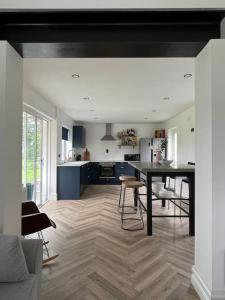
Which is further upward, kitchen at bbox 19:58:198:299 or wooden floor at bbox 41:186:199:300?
kitchen at bbox 19:58:198:299

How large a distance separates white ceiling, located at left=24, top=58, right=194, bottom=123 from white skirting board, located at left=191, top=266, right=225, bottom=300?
2443 mm

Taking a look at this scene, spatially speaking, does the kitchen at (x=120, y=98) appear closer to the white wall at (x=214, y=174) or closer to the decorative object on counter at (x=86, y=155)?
the white wall at (x=214, y=174)

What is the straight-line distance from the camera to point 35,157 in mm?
4289

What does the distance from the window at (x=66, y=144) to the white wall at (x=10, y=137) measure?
13.6 ft

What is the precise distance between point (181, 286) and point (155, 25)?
2.43m

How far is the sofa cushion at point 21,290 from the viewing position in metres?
1.17

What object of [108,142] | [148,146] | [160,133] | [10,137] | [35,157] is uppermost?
[160,133]

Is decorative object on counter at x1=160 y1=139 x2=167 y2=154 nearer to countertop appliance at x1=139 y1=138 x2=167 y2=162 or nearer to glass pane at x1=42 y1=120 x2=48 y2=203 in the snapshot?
countertop appliance at x1=139 y1=138 x2=167 y2=162

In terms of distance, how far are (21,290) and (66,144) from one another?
220 inches

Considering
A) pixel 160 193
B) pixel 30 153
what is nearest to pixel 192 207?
pixel 160 193

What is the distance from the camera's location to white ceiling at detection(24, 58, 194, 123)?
2615 mm

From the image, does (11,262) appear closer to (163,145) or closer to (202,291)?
(202,291)

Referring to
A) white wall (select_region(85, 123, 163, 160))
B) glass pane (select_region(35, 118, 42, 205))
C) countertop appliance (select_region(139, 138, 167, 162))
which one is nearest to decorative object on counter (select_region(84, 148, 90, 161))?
white wall (select_region(85, 123, 163, 160))

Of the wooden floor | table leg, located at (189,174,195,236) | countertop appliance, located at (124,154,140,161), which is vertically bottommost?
the wooden floor
